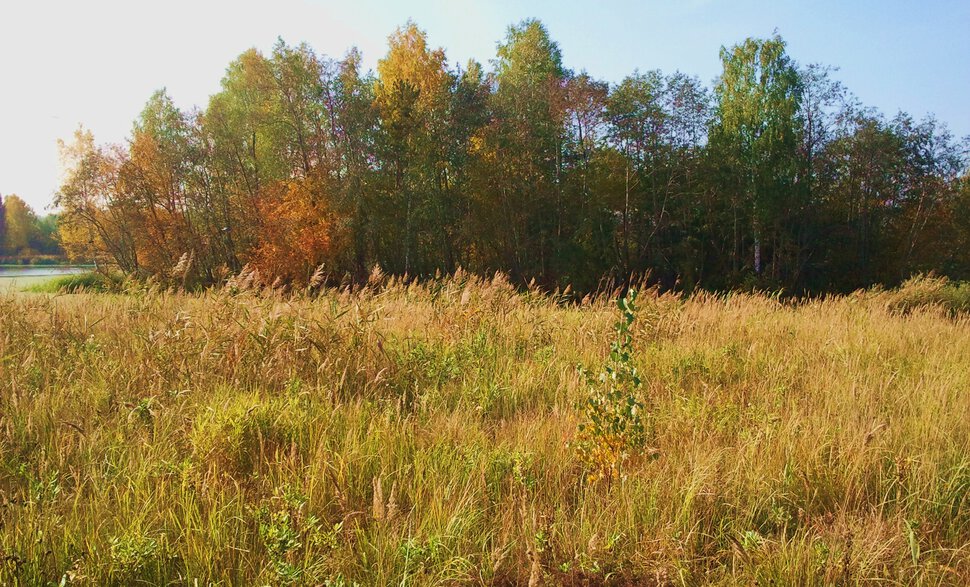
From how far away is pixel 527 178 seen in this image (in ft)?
91.3

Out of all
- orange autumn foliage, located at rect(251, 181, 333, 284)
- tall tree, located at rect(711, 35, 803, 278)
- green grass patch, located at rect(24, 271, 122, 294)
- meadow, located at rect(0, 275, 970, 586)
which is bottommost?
meadow, located at rect(0, 275, 970, 586)

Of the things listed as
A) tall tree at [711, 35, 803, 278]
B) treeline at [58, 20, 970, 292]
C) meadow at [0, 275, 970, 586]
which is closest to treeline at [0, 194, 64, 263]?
treeline at [58, 20, 970, 292]

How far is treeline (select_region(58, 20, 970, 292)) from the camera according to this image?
85.5 feet

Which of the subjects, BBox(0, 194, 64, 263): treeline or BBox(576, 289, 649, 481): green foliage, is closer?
BBox(576, 289, 649, 481): green foliage

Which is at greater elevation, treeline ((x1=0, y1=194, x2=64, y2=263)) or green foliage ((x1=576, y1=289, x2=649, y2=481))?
treeline ((x1=0, y1=194, x2=64, y2=263))

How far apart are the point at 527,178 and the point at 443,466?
2617 centimetres

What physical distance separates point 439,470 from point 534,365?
226 cm

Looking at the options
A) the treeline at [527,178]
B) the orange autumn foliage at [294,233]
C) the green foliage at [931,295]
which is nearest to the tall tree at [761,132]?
the treeline at [527,178]

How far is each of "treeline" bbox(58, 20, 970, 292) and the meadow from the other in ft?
68.8

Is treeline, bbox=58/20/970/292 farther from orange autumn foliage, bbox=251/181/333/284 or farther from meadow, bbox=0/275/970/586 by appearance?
meadow, bbox=0/275/970/586

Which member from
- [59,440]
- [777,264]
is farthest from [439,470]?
[777,264]

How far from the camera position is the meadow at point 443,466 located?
6.81 feet

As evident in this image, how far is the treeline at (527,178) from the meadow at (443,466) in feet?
68.8

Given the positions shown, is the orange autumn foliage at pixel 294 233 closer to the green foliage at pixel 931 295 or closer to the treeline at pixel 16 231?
the green foliage at pixel 931 295
